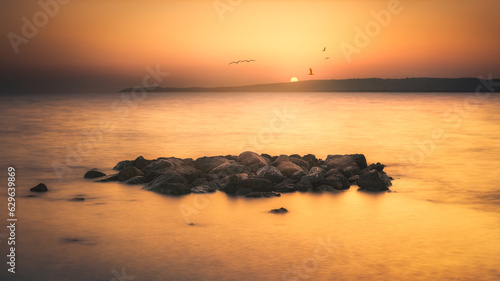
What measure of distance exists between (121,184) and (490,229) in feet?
31.7

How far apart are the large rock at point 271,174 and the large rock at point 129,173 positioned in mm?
3646

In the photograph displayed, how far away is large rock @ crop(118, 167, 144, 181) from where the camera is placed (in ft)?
53.6

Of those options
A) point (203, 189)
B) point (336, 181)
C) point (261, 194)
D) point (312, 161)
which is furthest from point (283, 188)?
point (312, 161)

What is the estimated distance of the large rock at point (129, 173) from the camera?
53.6 ft

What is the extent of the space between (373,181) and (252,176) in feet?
10.8

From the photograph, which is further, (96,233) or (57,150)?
(57,150)

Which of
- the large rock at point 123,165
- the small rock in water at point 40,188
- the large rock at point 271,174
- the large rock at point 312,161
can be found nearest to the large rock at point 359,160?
the large rock at point 312,161

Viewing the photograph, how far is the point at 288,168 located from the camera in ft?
53.0

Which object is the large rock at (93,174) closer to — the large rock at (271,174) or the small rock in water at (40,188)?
the small rock in water at (40,188)

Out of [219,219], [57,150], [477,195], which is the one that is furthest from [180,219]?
[57,150]

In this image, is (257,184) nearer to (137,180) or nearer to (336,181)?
(336,181)

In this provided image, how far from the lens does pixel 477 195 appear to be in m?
15.0

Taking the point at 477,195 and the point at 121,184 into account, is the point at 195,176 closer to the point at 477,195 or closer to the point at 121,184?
the point at 121,184

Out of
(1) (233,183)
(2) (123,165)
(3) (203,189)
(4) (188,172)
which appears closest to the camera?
(1) (233,183)
